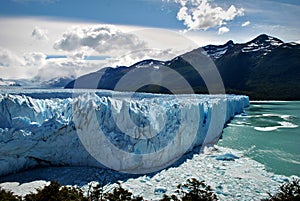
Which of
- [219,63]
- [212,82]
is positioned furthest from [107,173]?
[219,63]

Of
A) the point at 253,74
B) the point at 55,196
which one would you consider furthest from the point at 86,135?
the point at 253,74

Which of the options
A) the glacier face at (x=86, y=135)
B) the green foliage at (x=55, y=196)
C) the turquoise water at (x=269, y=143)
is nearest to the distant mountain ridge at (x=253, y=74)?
the turquoise water at (x=269, y=143)

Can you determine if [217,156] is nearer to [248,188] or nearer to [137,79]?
[248,188]

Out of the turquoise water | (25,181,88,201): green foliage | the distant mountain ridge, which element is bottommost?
the turquoise water

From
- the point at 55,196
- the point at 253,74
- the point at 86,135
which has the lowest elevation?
the point at 55,196

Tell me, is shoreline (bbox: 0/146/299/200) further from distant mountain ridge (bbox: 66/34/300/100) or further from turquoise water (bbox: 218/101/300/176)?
distant mountain ridge (bbox: 66/34/300/100)

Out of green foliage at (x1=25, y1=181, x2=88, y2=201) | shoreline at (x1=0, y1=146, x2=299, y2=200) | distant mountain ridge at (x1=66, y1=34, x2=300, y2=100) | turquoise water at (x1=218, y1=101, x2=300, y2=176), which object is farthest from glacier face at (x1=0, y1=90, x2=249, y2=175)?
distant mountain ridge at (x1=66, y1=34, x2=300, y2=100)

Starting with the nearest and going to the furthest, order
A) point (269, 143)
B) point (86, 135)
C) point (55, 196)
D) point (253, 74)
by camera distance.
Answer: point (55, 196) < point (86, 135) < point (269, 143) < point (253, 74)

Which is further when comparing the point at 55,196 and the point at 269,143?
the point at 269,143

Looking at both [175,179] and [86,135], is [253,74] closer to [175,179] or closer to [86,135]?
[175,179]
